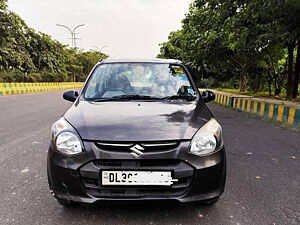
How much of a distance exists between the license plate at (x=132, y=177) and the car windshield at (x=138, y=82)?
1250 mm

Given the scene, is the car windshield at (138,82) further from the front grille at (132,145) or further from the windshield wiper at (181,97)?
the front grille at (132,145)

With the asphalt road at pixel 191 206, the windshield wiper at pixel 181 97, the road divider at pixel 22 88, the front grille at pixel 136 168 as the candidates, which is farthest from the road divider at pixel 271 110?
the road divider at pixel 22 88

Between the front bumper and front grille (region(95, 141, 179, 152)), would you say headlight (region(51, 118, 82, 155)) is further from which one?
front grille (region(95, 141, 179, 152))

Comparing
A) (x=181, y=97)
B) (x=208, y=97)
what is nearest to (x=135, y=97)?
(x=181, y=97)

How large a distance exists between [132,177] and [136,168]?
8 cm

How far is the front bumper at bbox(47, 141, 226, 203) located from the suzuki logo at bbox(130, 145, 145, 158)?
3 cm

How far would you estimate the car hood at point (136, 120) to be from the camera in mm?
2308

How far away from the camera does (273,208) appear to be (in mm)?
2695

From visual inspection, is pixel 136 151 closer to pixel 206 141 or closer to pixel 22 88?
pixel 206 141

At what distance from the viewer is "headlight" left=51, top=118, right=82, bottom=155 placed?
7.57ft

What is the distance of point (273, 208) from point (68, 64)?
4817cm

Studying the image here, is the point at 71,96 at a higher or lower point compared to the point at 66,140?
higher

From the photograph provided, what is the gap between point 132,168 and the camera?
86.7 inches

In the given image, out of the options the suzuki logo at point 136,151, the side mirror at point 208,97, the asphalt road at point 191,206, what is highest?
the side mirror at point 208,97
